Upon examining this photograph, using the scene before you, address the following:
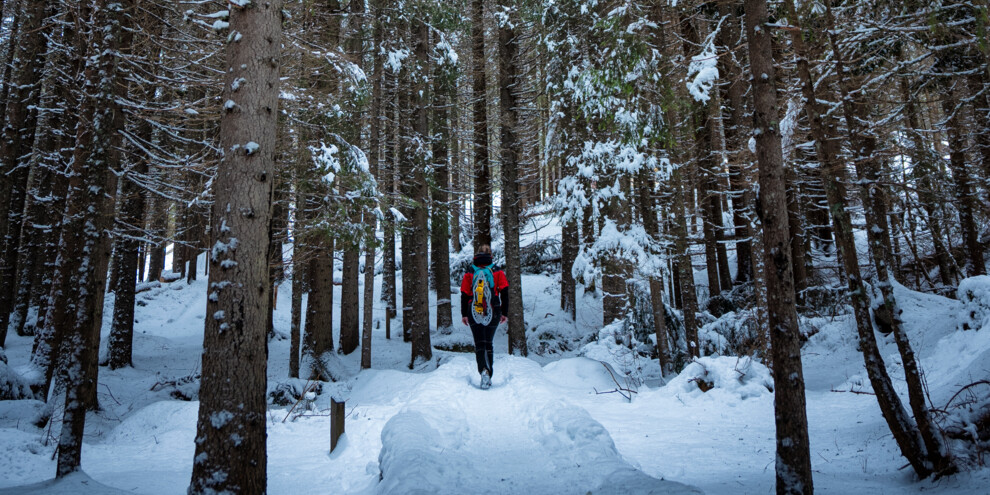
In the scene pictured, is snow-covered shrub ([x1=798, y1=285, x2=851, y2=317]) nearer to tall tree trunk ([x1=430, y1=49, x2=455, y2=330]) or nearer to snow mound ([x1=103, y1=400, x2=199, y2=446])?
tall tree trunk ([x1=430, y1=49, x2=455, y2=330])

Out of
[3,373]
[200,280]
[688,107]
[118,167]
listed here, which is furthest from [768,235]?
[200,280]

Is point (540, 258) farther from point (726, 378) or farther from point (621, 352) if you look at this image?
point (726, 378)

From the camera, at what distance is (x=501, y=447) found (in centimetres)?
565

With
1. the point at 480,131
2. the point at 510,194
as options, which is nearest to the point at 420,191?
the point at 510,194

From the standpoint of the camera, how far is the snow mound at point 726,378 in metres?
7.27

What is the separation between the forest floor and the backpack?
111 cm

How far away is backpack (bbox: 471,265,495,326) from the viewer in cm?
853

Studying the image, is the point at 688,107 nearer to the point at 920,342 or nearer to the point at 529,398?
the point at 529,398

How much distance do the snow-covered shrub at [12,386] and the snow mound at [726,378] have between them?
10677mm

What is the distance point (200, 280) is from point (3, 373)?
2074 cm

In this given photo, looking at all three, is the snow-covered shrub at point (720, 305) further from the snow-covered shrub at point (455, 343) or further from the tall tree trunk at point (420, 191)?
the tall tree trunk at point (420, 191)

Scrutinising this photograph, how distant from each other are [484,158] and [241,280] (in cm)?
1150

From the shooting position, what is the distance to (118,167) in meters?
6.50

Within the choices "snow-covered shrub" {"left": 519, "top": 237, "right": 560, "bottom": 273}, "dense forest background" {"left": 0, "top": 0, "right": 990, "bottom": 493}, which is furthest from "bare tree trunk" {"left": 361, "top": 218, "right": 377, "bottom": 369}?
"snow-covered shrub" {"left": 519, "top": 237, "right": 560, "bottom": 273}
